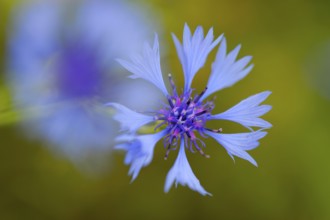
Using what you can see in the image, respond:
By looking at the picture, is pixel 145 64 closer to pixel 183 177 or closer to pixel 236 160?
pixel 183 177

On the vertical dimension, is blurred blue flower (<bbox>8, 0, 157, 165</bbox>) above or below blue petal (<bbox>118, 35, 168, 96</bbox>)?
above

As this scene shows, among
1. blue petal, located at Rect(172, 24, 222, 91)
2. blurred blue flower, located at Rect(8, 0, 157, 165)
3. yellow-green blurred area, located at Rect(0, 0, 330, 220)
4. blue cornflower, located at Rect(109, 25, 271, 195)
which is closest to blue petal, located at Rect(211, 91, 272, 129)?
blue cornflower, located at Rect(109, 25, 271, 195)

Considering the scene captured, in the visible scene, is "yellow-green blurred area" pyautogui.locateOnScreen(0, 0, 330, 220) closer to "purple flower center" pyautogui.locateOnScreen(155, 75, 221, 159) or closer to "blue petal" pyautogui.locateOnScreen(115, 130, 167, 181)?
"purple flower center" pyautogui.locateOnScreen(155, 75, 221, 159)

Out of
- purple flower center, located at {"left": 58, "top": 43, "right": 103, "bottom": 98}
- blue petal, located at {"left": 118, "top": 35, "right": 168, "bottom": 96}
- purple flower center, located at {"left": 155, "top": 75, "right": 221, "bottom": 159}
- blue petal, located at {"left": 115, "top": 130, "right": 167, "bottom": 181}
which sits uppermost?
purple flower center, located at {"left": 58, "top": 43, "right": 103, "bottom": 98}

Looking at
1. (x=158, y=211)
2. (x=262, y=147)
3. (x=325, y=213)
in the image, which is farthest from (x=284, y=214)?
(x=158, y=211)

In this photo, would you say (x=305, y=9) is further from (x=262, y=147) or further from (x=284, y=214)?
(x=284, y=214)

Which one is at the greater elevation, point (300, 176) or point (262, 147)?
point (262, 147)

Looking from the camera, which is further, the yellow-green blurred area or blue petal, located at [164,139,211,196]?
the yellow-green blurred area
